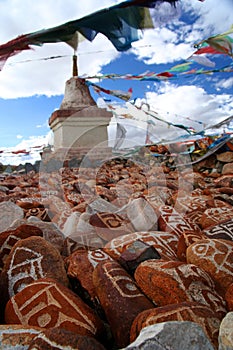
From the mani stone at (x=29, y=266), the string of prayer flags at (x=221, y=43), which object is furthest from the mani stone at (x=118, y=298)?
the string of prayer flags at (x=221, y=43)

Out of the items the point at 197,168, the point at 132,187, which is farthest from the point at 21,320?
the point at 197,168

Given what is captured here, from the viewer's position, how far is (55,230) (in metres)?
2.32

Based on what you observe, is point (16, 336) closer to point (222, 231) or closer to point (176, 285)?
point (176, 285)

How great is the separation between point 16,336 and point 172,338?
0.52m

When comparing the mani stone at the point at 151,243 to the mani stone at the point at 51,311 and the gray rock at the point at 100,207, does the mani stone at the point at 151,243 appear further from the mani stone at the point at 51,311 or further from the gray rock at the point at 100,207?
the gray rock at the point at 100,207

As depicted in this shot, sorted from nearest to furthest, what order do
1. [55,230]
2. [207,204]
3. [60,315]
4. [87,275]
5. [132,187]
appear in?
[60,315], [87,275], [55,230], [207,204], [132,187]

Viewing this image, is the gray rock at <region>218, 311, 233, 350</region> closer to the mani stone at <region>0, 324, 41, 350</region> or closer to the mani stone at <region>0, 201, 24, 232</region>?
the mani stone at <region>0, 324, 41, 350</region>

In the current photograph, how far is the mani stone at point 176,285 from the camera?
1291 millimetres

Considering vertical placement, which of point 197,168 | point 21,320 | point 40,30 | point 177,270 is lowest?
point 21,320

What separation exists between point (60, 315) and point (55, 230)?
112 cm

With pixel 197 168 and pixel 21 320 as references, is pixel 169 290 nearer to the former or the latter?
pixel 21 320

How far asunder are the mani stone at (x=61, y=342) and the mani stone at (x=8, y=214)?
1741mm

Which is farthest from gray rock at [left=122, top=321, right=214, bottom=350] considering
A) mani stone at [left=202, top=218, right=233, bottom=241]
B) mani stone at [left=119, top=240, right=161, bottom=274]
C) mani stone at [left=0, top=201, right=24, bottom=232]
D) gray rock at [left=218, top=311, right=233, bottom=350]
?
mani stone at [left=0, top=201, right=24, bottom=232]

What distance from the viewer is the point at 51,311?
125 cm
